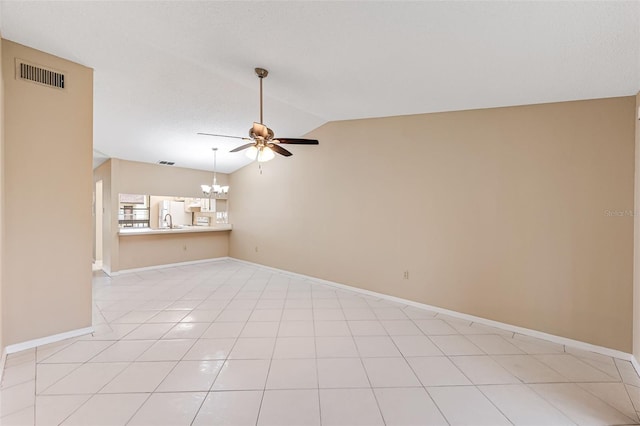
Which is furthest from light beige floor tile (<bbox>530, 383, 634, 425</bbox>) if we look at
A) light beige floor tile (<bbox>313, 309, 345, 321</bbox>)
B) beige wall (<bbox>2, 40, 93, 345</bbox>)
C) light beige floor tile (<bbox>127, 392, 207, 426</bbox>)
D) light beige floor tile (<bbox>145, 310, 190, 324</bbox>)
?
beige wall (<bbox>2, 40, 93, 345</bbox>)

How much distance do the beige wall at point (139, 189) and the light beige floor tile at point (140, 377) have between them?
13.1 ft

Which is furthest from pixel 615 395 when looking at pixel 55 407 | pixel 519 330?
A: pixel 55 407

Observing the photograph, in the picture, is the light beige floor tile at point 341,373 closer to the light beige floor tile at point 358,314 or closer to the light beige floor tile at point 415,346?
the light beige floor tile at point 415,346

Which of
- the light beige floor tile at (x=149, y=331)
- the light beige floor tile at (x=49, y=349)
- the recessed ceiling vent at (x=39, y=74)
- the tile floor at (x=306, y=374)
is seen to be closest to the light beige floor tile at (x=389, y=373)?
the tile floor at (x=306, y=374)

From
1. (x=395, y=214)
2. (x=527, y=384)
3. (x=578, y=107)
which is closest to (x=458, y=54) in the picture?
(x=578, y=107)

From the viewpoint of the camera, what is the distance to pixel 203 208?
22.7ft

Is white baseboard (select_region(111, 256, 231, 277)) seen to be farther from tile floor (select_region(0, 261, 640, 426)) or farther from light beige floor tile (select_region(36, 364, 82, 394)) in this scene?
light beige floor tile (select_region(36, 364, 82, 394))

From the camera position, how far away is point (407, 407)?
1.71 metres

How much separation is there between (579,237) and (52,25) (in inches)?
205

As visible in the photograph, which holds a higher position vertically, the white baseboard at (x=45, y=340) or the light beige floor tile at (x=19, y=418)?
the white baseboard at (x=45, y=340)

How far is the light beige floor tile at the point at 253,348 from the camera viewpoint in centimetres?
231

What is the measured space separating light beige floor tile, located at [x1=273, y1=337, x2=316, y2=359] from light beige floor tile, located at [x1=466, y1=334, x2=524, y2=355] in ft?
5.55

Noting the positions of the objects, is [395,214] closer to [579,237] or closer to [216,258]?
[579,237]

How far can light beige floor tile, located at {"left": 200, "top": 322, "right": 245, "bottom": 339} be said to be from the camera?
8.76 feet
